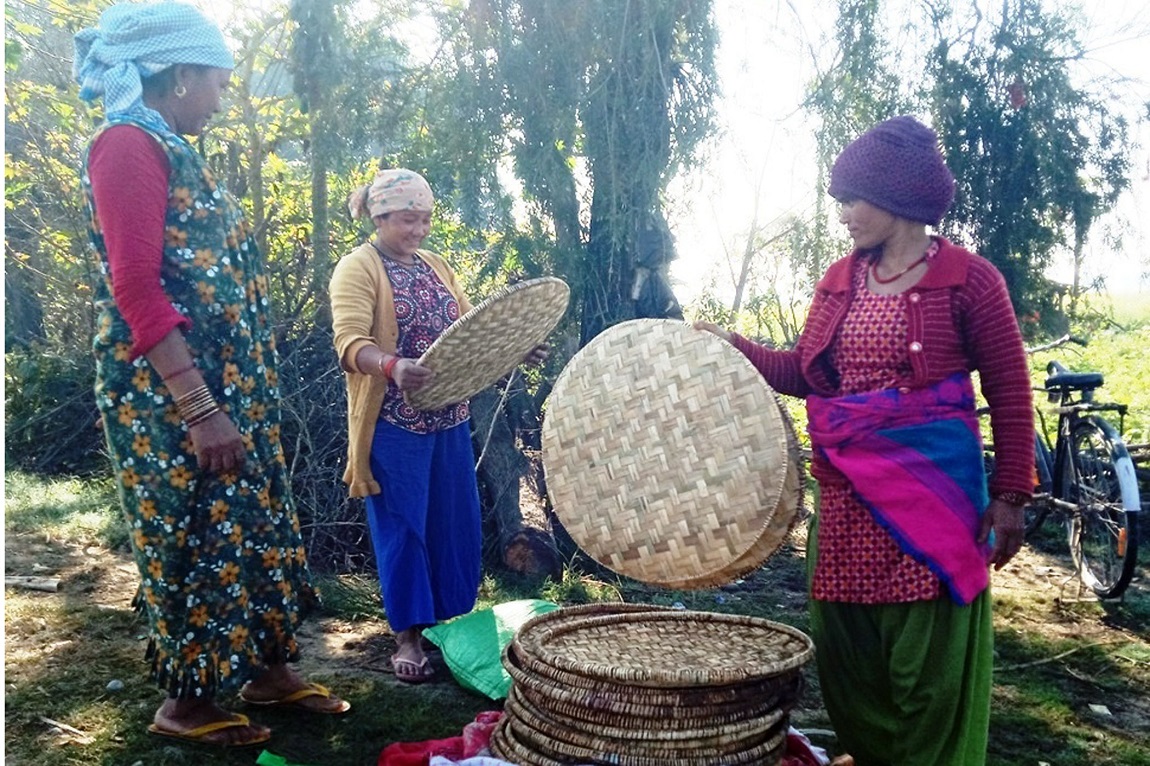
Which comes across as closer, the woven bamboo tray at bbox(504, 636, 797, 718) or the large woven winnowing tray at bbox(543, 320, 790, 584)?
the woven bamboo tray at bbox(504, 636, 797, 718)

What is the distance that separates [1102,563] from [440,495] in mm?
2934

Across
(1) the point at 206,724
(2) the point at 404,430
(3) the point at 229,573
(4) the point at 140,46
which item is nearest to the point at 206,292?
(4) the point at 140,46

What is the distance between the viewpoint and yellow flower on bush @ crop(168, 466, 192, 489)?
8.00 ft

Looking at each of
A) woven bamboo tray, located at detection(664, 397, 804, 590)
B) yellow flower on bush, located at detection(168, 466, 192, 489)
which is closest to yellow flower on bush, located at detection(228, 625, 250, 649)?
yellow flower on bush, located at detection(168, 466, 192, 489)

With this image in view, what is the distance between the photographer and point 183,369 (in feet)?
7.74

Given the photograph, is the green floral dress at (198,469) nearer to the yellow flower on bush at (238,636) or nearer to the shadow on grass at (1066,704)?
the yellow flower on bush at (238,636)

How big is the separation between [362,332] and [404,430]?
1.20 ft

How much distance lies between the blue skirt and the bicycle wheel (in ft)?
8.73

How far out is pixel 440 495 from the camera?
340 cm

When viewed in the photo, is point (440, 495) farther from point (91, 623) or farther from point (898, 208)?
point (898, 208)

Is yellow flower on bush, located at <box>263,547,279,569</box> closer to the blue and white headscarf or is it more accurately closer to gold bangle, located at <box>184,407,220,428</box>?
gold bangle, located at <box>184,407,220,428</box>

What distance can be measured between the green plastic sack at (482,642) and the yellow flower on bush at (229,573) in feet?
2.85

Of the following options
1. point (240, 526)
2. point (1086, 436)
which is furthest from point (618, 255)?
point (240, 526)

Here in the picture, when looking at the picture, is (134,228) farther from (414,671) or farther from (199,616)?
(414,671)
